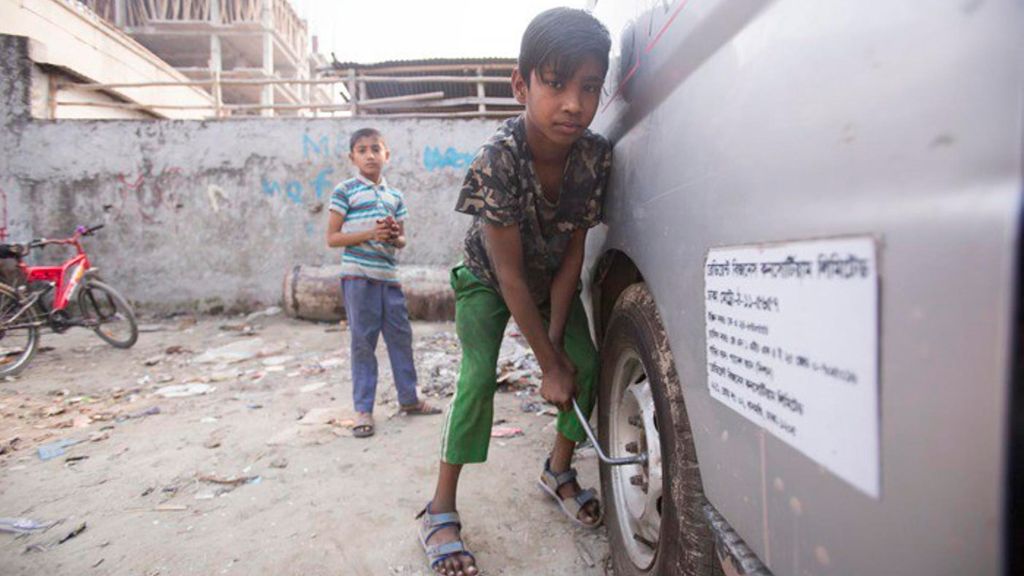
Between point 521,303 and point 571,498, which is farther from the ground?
point 521,303

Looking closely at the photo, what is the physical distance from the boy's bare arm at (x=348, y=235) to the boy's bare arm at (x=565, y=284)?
151 cm

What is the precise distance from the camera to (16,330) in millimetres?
4531

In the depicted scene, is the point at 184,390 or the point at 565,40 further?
the point at 184,390

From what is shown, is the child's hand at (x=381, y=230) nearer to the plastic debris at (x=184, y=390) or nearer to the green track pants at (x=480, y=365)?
the green track pants at (x=480, y=365)

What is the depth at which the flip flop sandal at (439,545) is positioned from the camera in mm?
1639

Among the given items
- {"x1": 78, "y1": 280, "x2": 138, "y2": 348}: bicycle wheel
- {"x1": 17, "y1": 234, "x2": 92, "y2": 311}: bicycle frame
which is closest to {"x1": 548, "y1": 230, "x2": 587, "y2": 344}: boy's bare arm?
{"x1": 78, "y1": 280, "x2": 138, "y2": 348}: bicycle wheel

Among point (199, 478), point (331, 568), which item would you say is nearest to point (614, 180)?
point (331, 568)

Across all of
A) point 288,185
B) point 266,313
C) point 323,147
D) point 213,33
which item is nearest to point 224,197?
point 288,185

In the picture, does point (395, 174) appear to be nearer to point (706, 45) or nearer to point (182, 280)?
A: point (182, 280)

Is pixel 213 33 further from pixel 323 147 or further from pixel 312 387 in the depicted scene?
pixel 312 387

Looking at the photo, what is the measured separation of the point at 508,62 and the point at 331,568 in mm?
8651

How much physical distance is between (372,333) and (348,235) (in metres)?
0.58

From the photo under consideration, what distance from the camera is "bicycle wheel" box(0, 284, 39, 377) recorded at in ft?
14.1

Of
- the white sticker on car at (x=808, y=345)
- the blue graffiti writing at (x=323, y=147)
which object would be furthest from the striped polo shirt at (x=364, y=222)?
the blue graffiti writing at (x=323, y=147)
